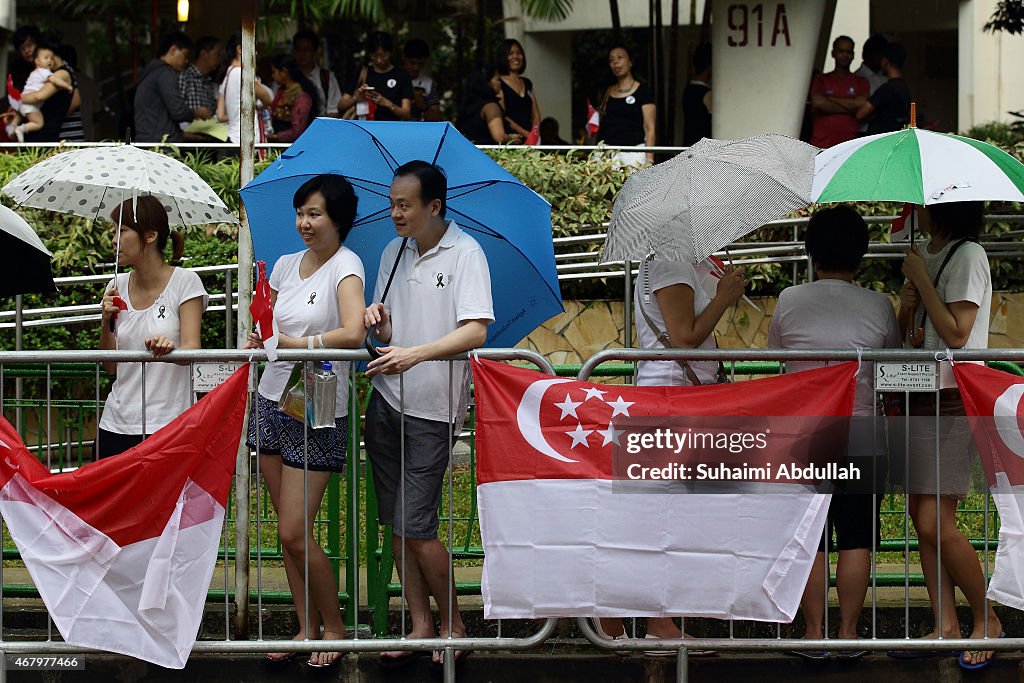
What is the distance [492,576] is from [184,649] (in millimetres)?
1294

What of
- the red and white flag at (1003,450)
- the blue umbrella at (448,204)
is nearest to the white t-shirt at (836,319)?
Result: the red and white flag at (1003,450)

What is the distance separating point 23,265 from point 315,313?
1.50m

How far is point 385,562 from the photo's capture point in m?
6.98

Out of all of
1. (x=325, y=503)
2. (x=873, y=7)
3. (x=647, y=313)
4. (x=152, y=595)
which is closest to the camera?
(x=152, y=595)

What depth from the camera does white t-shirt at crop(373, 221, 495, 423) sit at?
6398mm

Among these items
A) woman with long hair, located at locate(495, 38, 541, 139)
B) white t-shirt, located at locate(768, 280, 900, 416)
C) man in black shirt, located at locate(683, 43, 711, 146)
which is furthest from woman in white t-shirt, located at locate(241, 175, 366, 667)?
man in black shirt, located at locate(683, 43, 711, 146)

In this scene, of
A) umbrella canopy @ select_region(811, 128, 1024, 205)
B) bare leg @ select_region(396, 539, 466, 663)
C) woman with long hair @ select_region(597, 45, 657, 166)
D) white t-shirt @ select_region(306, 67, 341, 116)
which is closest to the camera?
umbrella canopy @ select_region(811, 128, 1024, 205)

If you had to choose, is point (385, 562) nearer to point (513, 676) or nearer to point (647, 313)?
point (513, 676)

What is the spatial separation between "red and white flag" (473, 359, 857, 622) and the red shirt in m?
8.74

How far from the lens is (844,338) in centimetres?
654

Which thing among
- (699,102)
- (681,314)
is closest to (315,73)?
(699,102)

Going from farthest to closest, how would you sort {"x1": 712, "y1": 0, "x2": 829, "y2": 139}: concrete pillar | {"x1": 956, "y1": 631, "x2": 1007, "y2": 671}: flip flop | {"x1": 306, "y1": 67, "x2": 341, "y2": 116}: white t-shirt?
{"x1": 306, "y1": 67, "x2": 341, "y2": 116}: white t-shirt → {"x1": 712, "y1": 0, "x2": 829, "y2": 139}: concrete pillar → {"x1": 956, "y1": 631, "x2": 1007, "y2": 671}: flip flop

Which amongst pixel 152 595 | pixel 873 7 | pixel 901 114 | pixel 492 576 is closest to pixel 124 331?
pixel 152 595

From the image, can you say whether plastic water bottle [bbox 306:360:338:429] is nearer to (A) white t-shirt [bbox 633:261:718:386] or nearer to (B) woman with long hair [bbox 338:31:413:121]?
(A) white t-shirt [bbox 633:261:718:386]
